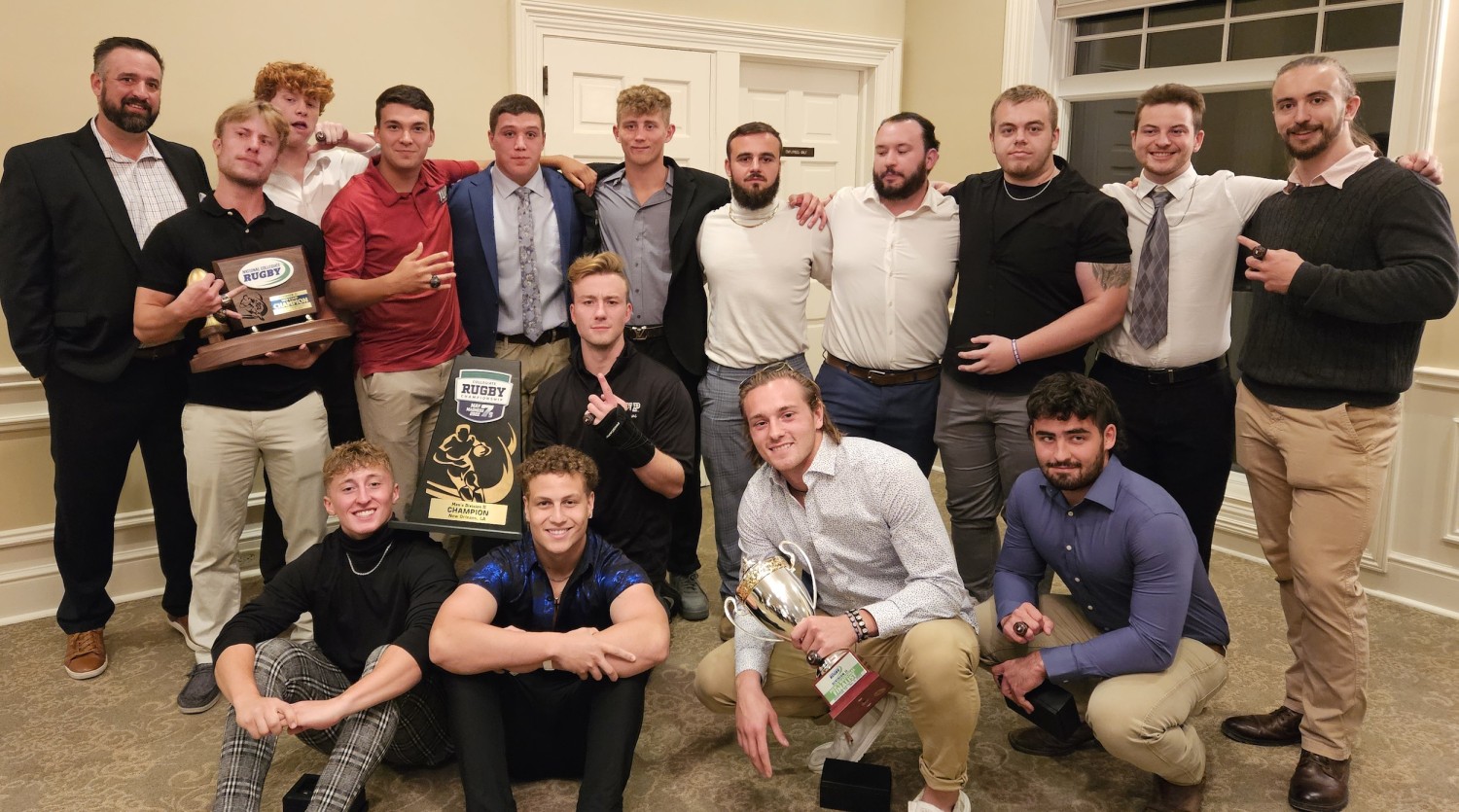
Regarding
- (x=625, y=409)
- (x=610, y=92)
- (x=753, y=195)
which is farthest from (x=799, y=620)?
(x=610, y=92)

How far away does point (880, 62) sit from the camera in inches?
208

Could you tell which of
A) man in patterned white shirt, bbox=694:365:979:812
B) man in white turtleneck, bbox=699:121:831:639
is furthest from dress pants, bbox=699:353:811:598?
man in patterned white shirt, bbox=694:365:979:812

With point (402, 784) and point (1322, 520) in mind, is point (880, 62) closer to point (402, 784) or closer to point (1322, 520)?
point (1322, 520)

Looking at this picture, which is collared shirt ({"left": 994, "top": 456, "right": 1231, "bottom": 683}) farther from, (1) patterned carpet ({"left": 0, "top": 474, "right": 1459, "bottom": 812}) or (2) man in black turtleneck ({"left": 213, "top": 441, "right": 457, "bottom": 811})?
(2) man in black turtleneck ({"left": 213, "top": 441, "right": 457, "bottom": 811})

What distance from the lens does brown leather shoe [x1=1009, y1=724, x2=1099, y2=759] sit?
2.68 meters

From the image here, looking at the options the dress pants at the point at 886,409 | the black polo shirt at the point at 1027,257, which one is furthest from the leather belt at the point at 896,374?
the black polo shirt at the point at 1027,257

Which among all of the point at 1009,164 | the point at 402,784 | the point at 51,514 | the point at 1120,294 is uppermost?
the point at 1009,164

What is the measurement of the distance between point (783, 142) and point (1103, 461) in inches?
125

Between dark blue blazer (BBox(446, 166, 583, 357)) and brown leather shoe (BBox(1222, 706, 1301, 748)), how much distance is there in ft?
7.87

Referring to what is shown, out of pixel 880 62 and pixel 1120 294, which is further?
pixel 880 62

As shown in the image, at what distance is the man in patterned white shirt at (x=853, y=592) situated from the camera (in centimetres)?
224

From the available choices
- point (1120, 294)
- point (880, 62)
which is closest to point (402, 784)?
point (1120, 294)

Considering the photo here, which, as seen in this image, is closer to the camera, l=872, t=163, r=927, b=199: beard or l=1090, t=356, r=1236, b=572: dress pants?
l=1090, t=356, r=1236, b=572: dress pants

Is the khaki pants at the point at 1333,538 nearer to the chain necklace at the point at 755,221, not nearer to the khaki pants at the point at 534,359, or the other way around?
the chain necklace at the point at 755,221
